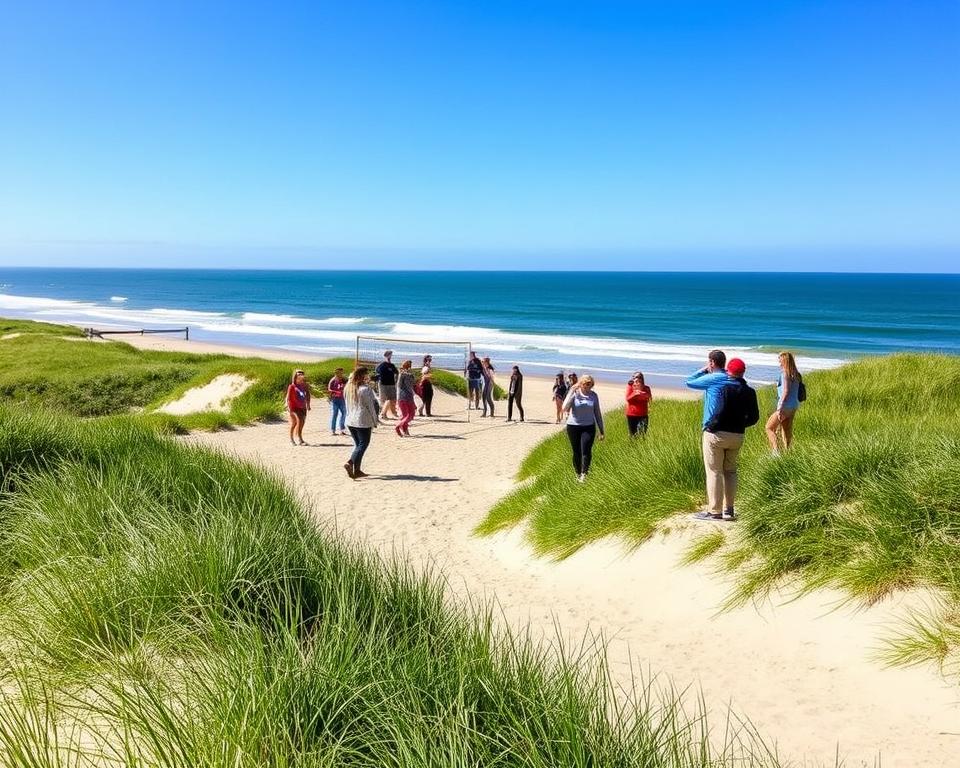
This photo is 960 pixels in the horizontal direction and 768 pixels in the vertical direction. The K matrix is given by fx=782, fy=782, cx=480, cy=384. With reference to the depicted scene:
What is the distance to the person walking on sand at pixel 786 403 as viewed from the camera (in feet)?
34.5

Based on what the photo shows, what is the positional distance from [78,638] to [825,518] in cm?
607

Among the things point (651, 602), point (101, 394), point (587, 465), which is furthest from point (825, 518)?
point (101, 394)

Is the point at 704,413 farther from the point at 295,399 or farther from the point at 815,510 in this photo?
the point at 295,399

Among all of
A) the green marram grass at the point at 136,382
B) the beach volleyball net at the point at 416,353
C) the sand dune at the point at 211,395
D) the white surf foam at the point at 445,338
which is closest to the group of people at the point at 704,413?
the green marram grass at the point at 136,382

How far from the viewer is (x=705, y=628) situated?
23.0 ft

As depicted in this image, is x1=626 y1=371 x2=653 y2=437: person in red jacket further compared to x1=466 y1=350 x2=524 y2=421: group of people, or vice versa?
x1=466 y1=350 x2=524 y2=421: group of people

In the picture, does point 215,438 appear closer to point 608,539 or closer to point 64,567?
point 608,539

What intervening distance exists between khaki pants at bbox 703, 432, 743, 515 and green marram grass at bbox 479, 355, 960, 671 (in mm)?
226

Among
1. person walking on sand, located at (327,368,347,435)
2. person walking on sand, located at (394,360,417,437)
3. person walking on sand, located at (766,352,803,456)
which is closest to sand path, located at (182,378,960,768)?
person walking on sand, located at (766,352,803,456)

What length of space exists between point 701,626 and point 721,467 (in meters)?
1.80

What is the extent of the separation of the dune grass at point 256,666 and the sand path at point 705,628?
657mm

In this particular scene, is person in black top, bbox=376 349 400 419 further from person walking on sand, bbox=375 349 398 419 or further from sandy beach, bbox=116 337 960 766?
sandy beach, bbox=116 337 960 766

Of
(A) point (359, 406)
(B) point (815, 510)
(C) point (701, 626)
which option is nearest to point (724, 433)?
(B) point (815, 510)

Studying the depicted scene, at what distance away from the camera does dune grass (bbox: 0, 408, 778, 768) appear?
9.87 feet
